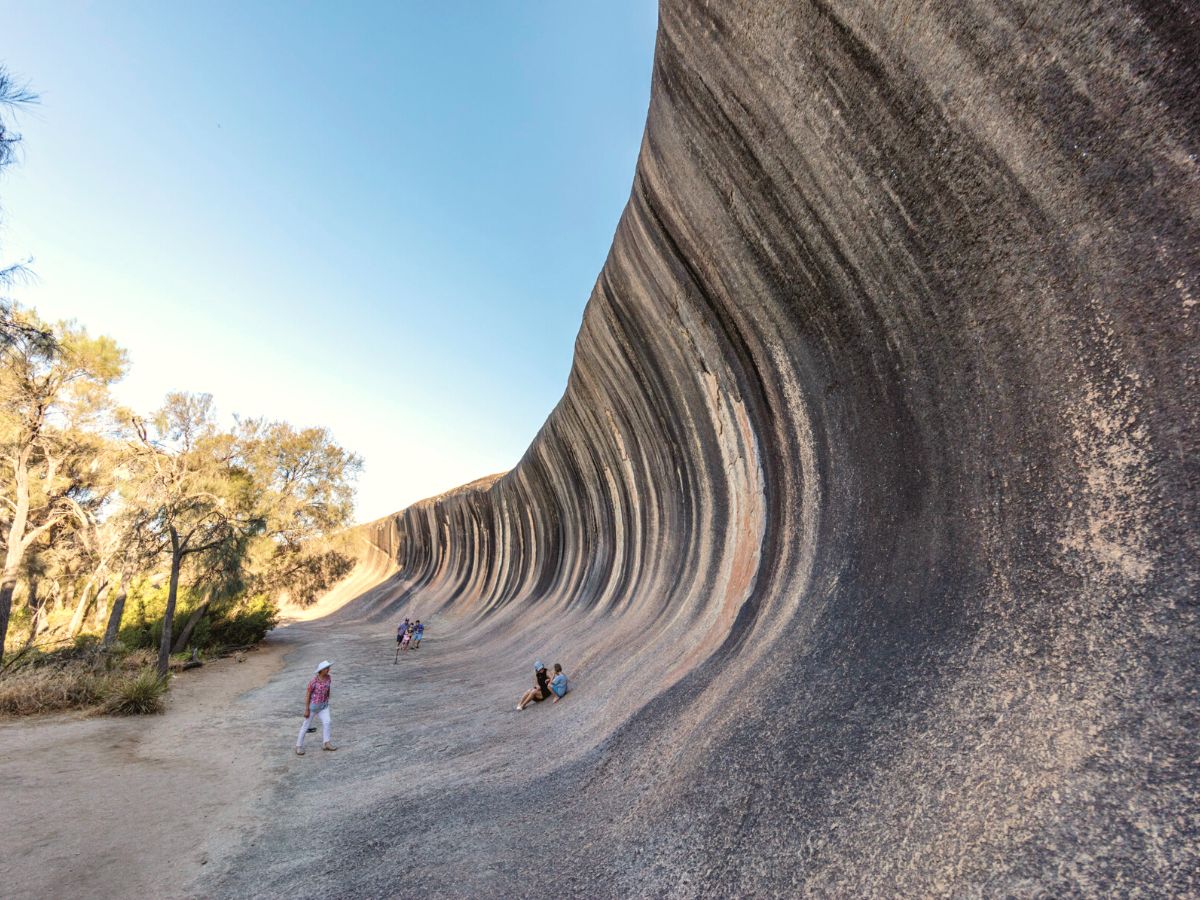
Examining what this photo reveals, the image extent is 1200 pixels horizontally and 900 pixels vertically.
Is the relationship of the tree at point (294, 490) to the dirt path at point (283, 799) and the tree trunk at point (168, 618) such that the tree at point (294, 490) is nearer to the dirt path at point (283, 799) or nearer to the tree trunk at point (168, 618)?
the tree trunk at point (168, 618)

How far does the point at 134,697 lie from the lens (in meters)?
9.60

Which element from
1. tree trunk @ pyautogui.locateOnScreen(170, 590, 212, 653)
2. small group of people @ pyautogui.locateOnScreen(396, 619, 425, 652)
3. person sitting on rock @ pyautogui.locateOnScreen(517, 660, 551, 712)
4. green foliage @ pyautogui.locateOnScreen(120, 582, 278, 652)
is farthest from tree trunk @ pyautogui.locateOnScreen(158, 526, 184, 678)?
person sitting on rock @ pyautogui.locateOnScreen(517, 660, 551, 712)

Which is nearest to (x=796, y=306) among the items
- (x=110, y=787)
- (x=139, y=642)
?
(x=110, y=787)

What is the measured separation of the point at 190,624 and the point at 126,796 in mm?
14232

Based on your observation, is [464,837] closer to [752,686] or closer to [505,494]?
[752,686]

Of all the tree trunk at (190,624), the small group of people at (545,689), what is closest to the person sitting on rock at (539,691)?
the small group of people at (545,689)

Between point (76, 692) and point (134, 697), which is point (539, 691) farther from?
point (76, 692)

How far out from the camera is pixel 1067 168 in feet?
10.1

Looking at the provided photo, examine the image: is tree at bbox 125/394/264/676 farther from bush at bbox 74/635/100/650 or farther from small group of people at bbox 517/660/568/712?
small group of people at bbox 517/660/568/712

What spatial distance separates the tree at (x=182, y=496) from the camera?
1487 centimetres

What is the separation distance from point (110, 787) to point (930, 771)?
8.02 meters

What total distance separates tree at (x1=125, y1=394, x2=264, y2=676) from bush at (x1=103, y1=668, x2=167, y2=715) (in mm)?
2764

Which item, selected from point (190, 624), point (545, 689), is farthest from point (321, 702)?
point (190, 624)

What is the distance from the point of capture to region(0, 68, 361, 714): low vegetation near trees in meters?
12.1
